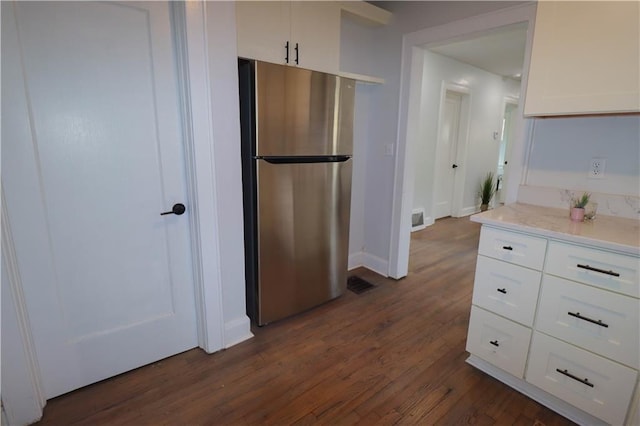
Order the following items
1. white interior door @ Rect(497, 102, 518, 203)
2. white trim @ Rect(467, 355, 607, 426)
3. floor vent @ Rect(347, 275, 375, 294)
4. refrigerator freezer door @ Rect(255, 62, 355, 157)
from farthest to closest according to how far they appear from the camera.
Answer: white interior door @ Rect(497, 102, 518, 203), floor vent @ Rect(347, 275, 375, 294), refrigerator freezer door @ Rect(255, 62, 355, 157), white trim @ Rect(467, 355, 607, 426)

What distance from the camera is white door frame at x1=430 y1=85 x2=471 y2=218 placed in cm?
477

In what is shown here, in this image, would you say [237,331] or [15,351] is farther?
[237,331]

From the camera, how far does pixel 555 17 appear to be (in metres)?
1.61

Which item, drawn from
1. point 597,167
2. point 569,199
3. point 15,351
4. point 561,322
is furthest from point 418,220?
point 15,351

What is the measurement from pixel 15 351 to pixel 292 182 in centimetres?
155

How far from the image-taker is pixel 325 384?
1745 mm

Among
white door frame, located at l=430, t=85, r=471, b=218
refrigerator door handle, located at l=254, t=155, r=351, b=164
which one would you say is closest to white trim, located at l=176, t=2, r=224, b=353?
refrigerator door handle, located at l=254, t=155, r=351, b=164

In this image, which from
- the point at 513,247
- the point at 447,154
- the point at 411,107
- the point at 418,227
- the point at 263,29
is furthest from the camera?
the point at 447,154

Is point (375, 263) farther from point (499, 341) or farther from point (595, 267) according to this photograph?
point (595, 267)

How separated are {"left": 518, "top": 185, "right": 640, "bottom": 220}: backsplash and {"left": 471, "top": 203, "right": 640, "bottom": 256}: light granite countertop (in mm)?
33

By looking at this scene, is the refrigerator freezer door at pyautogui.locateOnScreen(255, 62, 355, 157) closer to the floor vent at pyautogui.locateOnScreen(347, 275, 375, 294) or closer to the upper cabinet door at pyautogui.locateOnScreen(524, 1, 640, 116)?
the upper cabinet door at pyautogui.locateOnScreen(524, 1, 640, 116)

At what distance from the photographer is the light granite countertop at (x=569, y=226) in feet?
4.33

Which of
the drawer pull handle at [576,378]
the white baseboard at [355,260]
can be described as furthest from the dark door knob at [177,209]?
the drawer pull handle at [576,378]

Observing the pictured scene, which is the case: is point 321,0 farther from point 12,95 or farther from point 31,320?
point 31,320
